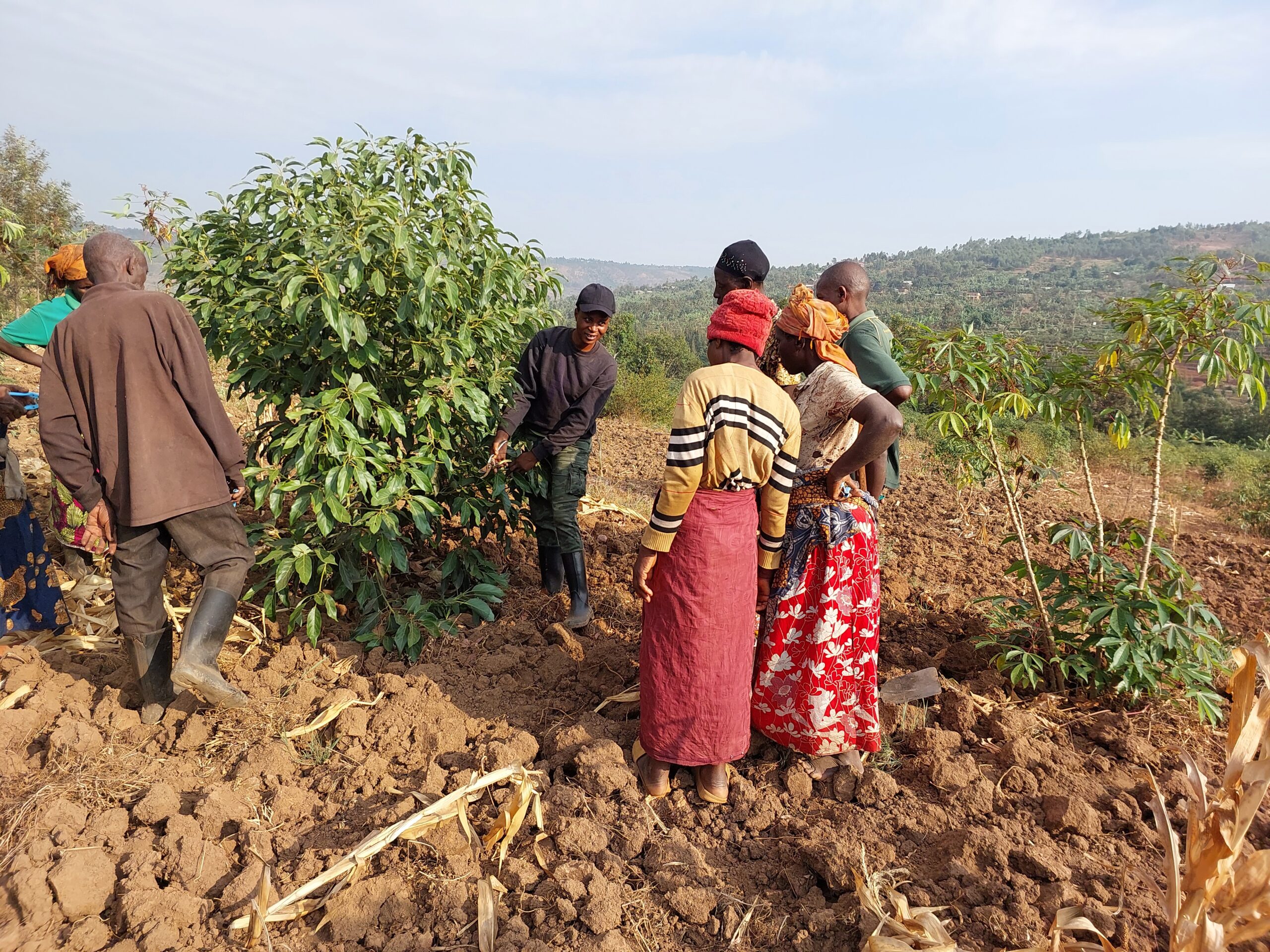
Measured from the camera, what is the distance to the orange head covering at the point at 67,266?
10.7ft

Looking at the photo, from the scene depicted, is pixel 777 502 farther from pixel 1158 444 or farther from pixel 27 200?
pixel 27 200

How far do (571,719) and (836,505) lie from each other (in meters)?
1.33

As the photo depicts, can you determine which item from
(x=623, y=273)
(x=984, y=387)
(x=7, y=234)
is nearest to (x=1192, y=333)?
(x=984, y=387)

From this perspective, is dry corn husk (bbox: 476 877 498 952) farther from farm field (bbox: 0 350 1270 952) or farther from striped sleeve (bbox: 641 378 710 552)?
striped sleeve (bbox: 641 378 710 552)

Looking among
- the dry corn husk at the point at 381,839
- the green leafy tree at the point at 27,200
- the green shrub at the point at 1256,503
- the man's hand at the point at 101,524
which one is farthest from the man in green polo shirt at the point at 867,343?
the green leafy tree at the point at 27,200

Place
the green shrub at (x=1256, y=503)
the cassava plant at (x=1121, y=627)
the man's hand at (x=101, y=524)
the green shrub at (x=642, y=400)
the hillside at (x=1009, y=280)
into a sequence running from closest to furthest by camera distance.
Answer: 1. the man's hand at (x=101, y=524)
2. the cassava plant at (x=1121, y=627)
3. the green shrub at (x=1256, y=503)
4. the green shrub at (x=642, y=400)
5. the hillside at (x=1009, y=280)

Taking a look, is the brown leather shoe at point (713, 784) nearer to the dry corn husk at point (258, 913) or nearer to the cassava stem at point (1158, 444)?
the dry corn husk at point (258, 913)

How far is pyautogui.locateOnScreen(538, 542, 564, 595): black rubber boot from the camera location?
389 cm

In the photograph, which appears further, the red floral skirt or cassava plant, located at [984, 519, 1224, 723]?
cassava plant, located at [984, 519, 1224, 723]

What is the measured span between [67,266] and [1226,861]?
446 centimetres

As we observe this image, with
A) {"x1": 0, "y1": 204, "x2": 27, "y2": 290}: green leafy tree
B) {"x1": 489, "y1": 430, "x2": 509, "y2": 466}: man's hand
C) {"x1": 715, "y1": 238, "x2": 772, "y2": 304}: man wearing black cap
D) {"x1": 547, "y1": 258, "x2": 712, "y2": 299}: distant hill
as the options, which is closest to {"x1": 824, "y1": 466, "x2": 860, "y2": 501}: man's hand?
{"x1": 715, "y1": 238, "x2": 772, "y2": 304}: man wearing black cap

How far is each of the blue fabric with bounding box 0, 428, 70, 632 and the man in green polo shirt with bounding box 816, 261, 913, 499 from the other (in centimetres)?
354

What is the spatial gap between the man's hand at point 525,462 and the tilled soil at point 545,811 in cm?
76

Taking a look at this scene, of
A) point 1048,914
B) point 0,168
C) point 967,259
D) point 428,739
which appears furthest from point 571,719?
point 967,259
